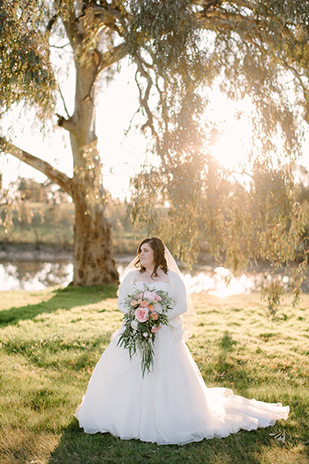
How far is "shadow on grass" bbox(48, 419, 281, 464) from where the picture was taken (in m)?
3.35

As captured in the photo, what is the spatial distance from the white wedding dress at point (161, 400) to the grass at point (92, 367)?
10 cm

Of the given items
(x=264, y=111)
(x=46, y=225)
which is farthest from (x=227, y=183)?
(x=46, y=225)

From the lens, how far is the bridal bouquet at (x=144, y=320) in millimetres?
3705

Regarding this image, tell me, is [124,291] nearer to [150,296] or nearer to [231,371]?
[150,296]

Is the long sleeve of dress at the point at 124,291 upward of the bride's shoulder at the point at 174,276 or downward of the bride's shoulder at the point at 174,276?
downward

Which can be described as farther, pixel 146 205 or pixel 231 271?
pixel 231 271

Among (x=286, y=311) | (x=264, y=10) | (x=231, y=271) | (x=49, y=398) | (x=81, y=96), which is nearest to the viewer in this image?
(x=49, y=398)

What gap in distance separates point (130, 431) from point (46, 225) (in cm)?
2940

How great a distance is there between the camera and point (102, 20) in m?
8.05

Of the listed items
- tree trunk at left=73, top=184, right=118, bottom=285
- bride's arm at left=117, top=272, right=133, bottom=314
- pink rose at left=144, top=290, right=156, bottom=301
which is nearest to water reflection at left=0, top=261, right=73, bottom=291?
tree trunk at left=73, top=184, right=118, bottom=285

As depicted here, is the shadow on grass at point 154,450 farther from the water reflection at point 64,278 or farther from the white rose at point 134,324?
the water reflection at point 64,278

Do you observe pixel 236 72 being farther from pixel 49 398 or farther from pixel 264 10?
pixel 49 398

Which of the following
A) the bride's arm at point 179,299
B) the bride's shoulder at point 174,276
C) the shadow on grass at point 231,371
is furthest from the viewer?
the shadow on grass at point 231,371

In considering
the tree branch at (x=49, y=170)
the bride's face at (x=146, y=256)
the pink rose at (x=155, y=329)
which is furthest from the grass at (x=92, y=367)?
the tree branch at (x=49, y=170)
